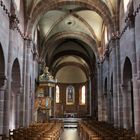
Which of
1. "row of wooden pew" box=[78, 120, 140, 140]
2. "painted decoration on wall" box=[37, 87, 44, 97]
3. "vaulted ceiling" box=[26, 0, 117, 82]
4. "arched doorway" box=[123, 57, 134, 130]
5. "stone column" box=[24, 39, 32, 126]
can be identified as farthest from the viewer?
"painted decoration on wall" box=[37, 87, 44, 97]

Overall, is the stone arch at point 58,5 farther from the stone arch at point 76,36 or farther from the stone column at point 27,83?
the stone arch at point 76,36

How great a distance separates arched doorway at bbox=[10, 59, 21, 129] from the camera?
22062 mm

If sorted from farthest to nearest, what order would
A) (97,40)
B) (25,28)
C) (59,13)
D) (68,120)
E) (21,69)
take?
(68,120) < (97,40) < (59,13) < (25,28) < (21,69)

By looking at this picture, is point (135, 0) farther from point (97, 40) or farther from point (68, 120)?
point (68, 120)

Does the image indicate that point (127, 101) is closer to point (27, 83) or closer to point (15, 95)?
point (27, 83)

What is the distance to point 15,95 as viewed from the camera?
73.8ft

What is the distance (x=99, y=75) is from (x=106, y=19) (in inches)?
415

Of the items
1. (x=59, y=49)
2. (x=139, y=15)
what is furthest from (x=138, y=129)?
(x=59, y=49)

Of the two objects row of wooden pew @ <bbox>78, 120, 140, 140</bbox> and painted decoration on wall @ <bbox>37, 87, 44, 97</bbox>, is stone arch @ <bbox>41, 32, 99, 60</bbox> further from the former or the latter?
row of wooden pew @ <bbox>78, 120, 140, 140</bbox>

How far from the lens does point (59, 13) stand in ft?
102

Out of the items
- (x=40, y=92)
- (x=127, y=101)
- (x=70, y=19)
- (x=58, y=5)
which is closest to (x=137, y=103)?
(x=127, y=101)

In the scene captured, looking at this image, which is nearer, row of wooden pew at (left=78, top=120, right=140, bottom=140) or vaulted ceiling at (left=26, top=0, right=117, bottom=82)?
row of wooden pew at (left=78, top=120, right=140, bottom=140)

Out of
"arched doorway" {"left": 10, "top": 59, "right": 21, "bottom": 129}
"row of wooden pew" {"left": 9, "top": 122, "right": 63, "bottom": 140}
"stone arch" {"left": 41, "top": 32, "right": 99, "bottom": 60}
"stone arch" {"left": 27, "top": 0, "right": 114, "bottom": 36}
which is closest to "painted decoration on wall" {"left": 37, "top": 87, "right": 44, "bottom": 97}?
"stone arch" {"left": 41, "top": 32, "right": 99, "bottom": 60}

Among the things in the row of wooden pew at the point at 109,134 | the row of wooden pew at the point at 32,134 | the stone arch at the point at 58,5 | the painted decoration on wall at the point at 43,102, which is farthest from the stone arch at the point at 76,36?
the row of wooden pew at the point at 32,134
